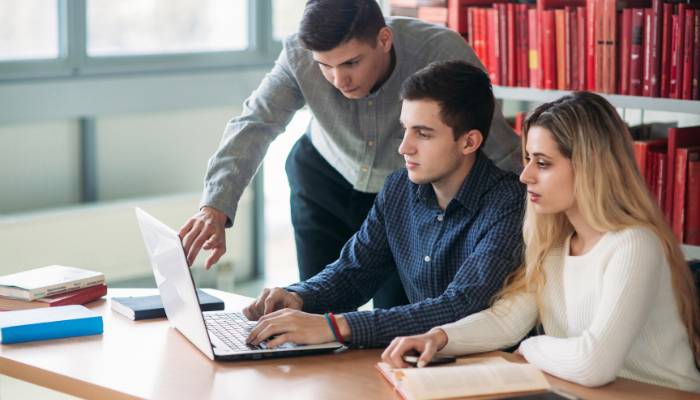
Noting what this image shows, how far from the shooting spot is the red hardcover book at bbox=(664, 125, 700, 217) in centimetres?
285

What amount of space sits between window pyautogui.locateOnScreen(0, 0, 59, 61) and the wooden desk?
2309mm

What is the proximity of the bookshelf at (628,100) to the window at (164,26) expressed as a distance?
1775mm

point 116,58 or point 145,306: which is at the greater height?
point 116,58

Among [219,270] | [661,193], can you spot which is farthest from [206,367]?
[219,270]

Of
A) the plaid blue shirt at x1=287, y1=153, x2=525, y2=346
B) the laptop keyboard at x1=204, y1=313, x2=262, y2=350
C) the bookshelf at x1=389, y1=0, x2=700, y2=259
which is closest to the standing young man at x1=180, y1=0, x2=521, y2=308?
the laptop keyboard at x1=204, y1=313, x2=262, y2=350

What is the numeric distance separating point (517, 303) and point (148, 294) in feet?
2.74

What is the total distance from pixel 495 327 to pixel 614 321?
0.25m

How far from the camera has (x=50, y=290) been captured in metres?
2.28

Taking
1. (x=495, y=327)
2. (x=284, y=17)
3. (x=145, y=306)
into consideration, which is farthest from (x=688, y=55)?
(x=284, y=17)

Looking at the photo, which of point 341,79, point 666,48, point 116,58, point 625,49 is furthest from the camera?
point 116,58

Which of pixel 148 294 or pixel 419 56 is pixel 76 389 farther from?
pixel 419 56

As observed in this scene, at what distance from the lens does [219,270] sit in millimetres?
4629


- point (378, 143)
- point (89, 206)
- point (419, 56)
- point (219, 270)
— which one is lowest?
point (219, 270)

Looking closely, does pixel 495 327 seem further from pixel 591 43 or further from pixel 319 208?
pixel 591 43
